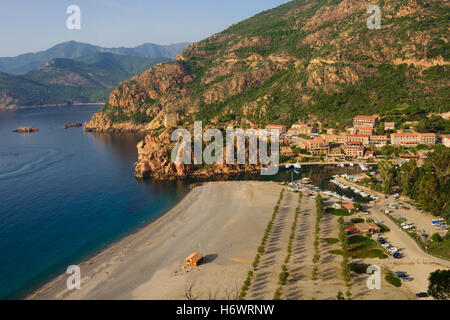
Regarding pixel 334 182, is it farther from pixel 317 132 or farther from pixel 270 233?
pixel 317 132

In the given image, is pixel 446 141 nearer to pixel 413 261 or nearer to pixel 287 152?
pixel 287 152

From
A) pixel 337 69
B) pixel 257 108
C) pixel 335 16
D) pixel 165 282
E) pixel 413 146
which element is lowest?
pixel 165 282

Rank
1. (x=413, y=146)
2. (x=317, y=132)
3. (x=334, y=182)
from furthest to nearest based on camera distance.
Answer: (x=317, y=132), (x=413, y=146), (x=334, y=182)

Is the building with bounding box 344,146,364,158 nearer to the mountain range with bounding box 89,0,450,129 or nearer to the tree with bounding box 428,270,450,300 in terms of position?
the mountain range with bounding box 89,0,450,129

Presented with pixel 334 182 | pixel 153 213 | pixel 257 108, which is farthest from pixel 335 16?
pixel 153 213

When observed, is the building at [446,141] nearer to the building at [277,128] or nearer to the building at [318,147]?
the building at [318,147]

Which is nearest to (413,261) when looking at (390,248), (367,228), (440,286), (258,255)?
(390,248)

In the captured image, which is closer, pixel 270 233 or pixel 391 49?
pixel 270 233
